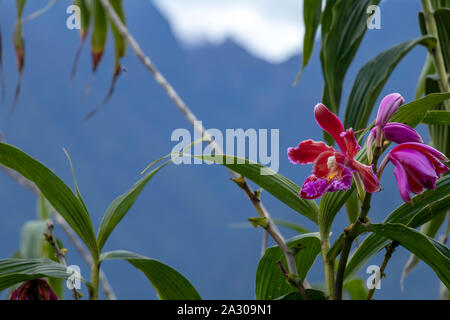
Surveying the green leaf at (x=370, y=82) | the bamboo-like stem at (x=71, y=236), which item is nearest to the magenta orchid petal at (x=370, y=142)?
the green leaf at (x=370, y=82)

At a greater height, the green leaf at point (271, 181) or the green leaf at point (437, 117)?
the green leaf at point (437, 117)

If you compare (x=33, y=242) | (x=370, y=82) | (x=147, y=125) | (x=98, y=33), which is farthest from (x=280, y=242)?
(x=147, y=125)

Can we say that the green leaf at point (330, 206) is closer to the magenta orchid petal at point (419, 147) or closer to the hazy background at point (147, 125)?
the magenta orchid petal at point (419, 147)

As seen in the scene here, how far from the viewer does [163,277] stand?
15.8 inches

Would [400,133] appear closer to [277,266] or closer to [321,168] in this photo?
[321,168]

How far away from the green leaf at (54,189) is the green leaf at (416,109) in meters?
0.25

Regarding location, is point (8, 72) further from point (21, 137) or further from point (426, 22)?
point (426, 22)

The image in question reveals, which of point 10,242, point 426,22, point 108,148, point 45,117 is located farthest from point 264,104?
point 426,22

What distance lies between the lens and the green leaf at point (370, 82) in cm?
48

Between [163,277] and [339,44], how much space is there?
0.31 meters

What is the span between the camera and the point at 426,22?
1.91 feet

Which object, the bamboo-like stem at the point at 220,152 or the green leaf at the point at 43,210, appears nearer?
the bamboo-like stem at the point at 220,152

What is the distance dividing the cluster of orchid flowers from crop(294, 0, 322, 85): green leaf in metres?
0.30
